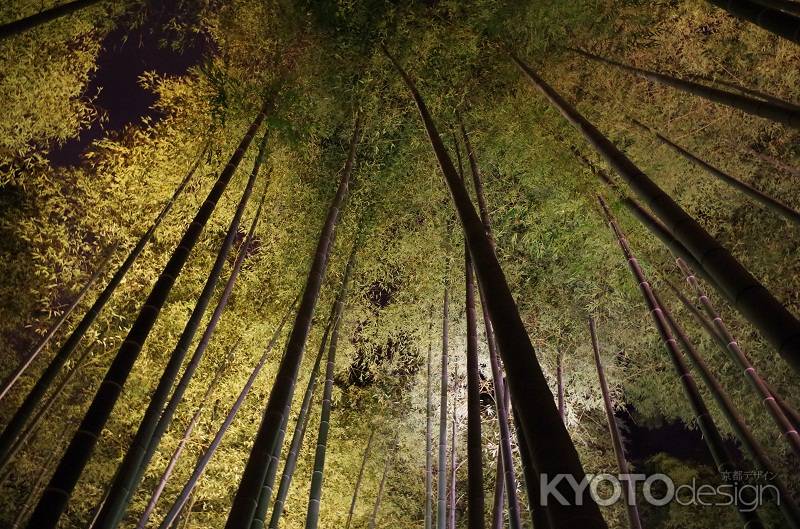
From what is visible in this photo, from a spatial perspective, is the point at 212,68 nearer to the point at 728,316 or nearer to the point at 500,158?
the point at 500,158

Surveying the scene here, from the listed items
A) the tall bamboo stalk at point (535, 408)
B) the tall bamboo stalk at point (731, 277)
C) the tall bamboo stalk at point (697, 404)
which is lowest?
the tall bamboo stalk at point (535, 408)

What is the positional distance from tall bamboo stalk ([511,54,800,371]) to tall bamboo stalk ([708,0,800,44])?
0.68 meters

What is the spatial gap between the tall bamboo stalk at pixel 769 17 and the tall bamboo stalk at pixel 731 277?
68 cm

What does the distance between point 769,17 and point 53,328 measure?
527 centimetres

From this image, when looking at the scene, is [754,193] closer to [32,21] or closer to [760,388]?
[760,388]

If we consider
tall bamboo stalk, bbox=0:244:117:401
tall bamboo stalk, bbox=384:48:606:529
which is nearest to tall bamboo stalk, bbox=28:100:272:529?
tall bamboo stalk, bbox=384:48:606:529

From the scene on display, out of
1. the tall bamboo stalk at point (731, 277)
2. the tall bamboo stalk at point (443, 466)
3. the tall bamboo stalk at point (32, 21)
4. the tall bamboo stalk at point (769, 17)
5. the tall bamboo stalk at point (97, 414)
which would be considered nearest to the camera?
the tall bamboo stalk at point (731, 277)

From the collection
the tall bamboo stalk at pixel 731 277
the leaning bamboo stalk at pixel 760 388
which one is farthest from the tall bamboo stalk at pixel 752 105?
the leaning bamboo stalk at pixel 760 388

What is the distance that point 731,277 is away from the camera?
164cm

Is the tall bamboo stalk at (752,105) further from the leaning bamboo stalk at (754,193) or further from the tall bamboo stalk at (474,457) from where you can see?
the tall bamboo stalk at (474,457)

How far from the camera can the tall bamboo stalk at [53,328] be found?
14.4 ft

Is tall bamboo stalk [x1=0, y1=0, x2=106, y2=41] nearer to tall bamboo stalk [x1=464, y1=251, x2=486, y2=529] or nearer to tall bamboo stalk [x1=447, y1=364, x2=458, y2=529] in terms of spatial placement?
tall bamboo stalk [x1=464, y1=251, x2=486, y2=529]

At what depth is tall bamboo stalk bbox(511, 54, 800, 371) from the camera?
1.43 meters

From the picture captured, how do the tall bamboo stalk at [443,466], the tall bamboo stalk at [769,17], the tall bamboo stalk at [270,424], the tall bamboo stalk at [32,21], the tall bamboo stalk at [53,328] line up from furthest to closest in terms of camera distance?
1. the tall bamboo stalk at [443,466]
2. the tall bamboo stalk at [53,328]
3. the tall bamboo stalk at [32,21]
4. the tall bamboo stalk at [769,17]
5. the tall bamboo stalk at [270,424]
